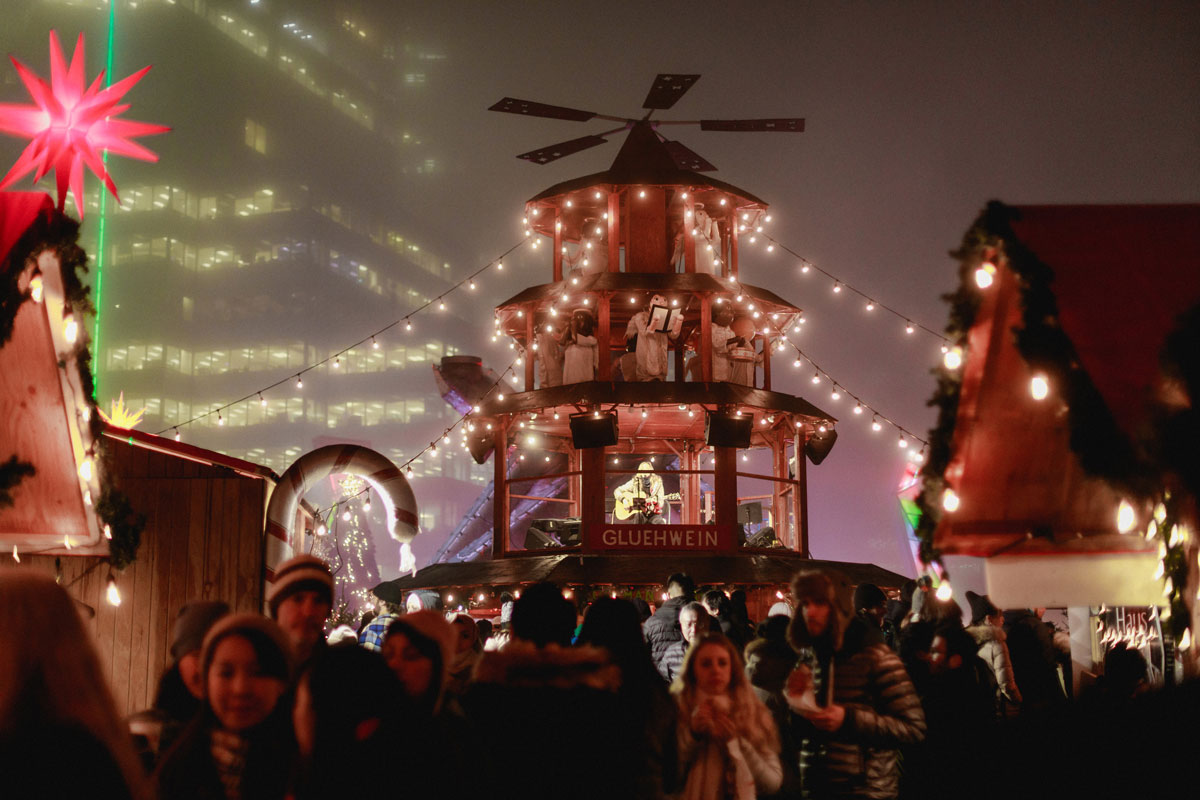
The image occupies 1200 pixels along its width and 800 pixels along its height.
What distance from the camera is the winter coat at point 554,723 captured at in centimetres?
409

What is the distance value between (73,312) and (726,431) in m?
13.7

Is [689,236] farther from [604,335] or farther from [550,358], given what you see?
[550,358]

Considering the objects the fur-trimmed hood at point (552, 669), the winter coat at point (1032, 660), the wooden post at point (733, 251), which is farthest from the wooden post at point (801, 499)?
the fur-trimmed hood at point (552, 669)

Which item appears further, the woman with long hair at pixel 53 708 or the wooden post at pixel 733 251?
the wooden post at pixel 733 251

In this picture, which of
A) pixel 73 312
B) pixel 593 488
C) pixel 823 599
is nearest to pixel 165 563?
pixel 73 312

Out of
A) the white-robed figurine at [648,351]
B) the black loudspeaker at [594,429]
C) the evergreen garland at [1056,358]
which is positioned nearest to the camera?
the evergreen garland at [1056,358]

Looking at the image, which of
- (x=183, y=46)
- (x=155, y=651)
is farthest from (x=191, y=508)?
(x=183, y=46)

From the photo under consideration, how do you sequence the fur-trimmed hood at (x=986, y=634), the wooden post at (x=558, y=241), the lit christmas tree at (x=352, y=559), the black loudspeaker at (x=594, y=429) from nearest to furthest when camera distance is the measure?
the fur-trimmed hood at (x=986, y=634), the black loudspeaker at (x=594, y=429), the wooden post at (x=558, y=241), the lit christmas tree at (x=352, y=559)

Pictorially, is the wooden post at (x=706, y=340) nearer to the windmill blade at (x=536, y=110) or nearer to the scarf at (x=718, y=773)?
the windmill blade at (x=536, y=110)

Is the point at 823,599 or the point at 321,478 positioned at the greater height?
the point at 321,478

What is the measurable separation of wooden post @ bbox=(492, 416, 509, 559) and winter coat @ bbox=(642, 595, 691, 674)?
11.2 m

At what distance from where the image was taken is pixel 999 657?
9641mm

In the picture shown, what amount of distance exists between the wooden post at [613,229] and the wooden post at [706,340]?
2.11 metres

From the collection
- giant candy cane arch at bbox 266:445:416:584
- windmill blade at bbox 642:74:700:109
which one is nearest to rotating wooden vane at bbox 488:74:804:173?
windmill blade at bbox 642:74:700:109
